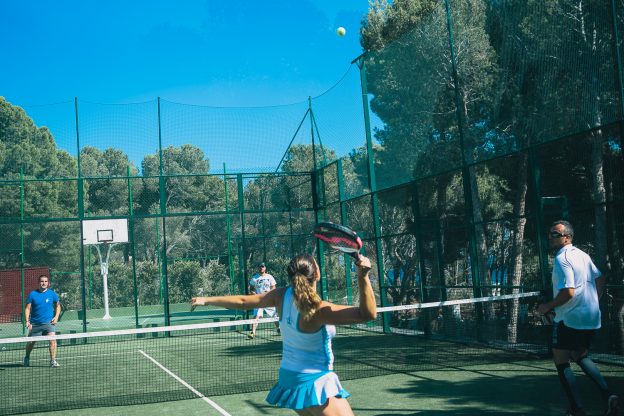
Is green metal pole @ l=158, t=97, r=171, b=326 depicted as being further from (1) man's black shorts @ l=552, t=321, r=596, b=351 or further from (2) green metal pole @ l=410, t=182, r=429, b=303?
(1) man's black shorts @ l=552, t=321, r=596, b=351

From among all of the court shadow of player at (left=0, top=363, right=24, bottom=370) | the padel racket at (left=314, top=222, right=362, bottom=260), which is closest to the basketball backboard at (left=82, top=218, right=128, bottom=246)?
the court shadow of player at (left=0, top=363, right=24, bottom=370)

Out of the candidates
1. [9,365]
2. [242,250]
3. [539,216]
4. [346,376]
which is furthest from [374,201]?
[9,365]

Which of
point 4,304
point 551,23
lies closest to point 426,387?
point 551,23

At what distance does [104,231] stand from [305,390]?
49.7 feet

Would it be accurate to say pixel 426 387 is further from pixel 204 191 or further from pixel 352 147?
pixel 204 191

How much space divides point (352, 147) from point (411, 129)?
226 centimetres

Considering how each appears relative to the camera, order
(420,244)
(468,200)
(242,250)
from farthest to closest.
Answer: (242,250)
(420,244)
(468,200)

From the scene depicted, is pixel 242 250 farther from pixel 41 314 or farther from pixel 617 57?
pixel 617 57

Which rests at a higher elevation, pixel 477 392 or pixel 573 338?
pixel 573 338

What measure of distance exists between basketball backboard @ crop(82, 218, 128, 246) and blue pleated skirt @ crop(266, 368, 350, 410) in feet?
47.1

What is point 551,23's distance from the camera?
979 cm

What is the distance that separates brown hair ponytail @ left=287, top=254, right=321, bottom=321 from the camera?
3586mm

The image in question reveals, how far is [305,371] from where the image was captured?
145 inches

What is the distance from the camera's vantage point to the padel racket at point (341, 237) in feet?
11.3
